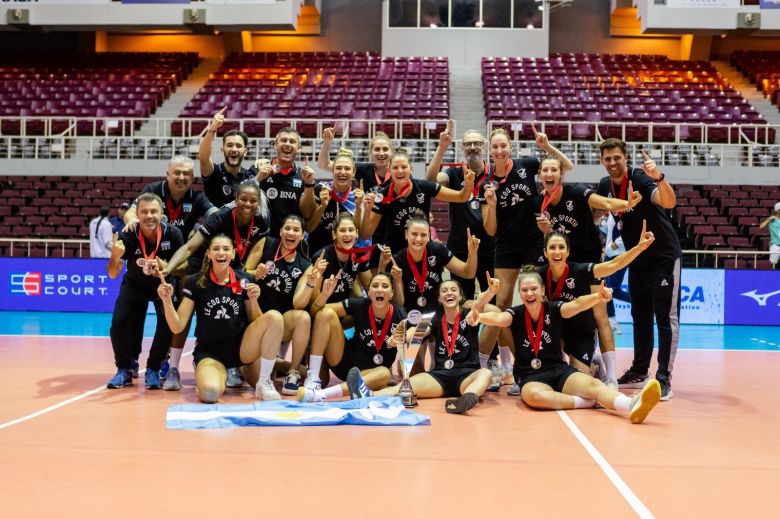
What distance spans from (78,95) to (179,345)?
18196 millimetres

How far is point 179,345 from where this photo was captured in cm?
677

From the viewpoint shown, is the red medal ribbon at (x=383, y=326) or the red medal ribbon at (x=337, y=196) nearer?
the red medal ribbon at (x=383, y=326)

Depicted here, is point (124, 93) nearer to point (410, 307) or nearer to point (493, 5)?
point (493, 5)

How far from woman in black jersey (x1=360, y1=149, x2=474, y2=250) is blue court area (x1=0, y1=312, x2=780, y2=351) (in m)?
4.61

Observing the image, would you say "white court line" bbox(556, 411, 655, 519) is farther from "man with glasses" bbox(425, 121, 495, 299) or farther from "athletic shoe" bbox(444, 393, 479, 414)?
"man with glasses" bbox(425, 121, 495, 299)

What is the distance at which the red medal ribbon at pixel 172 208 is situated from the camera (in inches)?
279

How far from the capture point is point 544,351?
6215 millimetres

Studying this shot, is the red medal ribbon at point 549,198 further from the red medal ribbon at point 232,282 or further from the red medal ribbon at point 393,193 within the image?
the red medal ribbon at point 232,282

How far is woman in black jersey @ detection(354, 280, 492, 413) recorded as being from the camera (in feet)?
20.6

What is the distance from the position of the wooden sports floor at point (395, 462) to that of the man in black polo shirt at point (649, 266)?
441mm

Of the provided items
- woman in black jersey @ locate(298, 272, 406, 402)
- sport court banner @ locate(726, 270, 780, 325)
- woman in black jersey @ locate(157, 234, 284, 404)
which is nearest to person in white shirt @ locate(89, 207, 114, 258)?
woman in black jersey @ locate(157, 234, 284, 404)

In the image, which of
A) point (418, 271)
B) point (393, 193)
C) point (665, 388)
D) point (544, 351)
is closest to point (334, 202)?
point (393, 193)

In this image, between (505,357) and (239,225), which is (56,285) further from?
(505,357)

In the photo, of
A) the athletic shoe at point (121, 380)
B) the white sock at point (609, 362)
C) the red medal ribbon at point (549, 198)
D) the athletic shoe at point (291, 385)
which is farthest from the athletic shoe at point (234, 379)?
the white sock at point (609, 362)
